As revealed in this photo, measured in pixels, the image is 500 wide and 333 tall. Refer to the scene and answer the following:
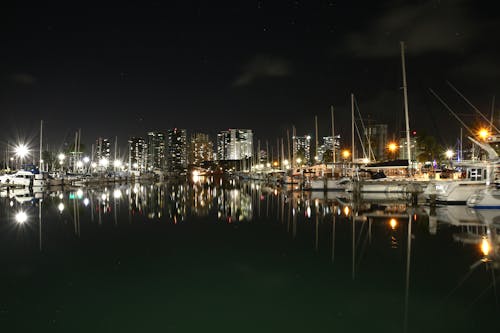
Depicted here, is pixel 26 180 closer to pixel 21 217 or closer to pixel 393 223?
pixel 21 217

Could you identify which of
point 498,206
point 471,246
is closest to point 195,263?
point 471,246

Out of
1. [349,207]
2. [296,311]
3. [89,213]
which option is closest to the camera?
[296,311]

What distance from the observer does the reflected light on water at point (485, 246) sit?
40.8 feet

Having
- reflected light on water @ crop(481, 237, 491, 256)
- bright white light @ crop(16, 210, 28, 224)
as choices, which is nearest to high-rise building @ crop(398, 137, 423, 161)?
reflected light on water @ crop(481, 237, 491, 256)

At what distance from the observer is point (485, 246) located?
13289 millimetres

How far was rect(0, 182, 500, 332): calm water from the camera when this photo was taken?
24.3ft

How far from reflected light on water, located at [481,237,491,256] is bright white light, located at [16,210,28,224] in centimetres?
2048

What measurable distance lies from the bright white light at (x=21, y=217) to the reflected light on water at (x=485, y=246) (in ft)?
67.2

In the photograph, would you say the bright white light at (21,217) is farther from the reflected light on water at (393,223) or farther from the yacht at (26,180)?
the yacht at (26,180)

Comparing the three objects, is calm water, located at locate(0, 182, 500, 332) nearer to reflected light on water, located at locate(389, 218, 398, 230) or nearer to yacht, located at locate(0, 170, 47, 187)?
reflected light on water, located at locate(389, 218, 398, 230)

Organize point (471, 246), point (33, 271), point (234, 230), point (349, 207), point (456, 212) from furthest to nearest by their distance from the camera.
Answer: point (349, 207), point (456, 212), point (234, 230), point (471, 246), point (33, 271)

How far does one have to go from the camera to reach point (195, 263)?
38.7ft

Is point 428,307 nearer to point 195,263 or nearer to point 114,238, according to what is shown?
point 195,263

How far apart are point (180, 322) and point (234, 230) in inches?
422
